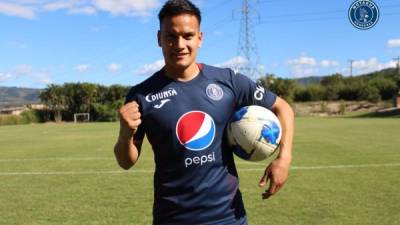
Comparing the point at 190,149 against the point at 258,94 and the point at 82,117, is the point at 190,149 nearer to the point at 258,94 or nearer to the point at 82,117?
the point at 258,94

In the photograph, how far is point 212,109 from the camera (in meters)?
3.17

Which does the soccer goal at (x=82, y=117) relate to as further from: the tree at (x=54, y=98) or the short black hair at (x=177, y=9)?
the short black hair at (x=177, y=9)

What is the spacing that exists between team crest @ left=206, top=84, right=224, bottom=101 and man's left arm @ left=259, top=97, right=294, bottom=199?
0.43 metres

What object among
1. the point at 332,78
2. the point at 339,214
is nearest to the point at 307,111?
the point at 332,78

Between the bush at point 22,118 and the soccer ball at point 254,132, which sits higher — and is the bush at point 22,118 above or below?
below

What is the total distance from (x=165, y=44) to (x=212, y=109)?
48cm

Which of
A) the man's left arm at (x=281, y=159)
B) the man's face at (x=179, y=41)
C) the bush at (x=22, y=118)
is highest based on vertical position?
the man's face at (x=179, y=41)

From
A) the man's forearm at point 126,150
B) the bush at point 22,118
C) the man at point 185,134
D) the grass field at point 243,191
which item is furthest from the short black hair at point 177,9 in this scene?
the bush at point 22,118

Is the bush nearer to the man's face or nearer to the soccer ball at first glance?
the soccer ball

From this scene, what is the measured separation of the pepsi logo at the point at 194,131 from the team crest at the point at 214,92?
13 cm

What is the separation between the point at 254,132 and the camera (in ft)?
11.2

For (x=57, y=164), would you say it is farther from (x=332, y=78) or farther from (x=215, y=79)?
(x=332, y=78)

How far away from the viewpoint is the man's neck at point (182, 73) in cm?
321

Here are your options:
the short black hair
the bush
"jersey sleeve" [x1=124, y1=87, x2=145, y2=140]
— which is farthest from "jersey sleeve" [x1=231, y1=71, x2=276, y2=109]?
the bush
